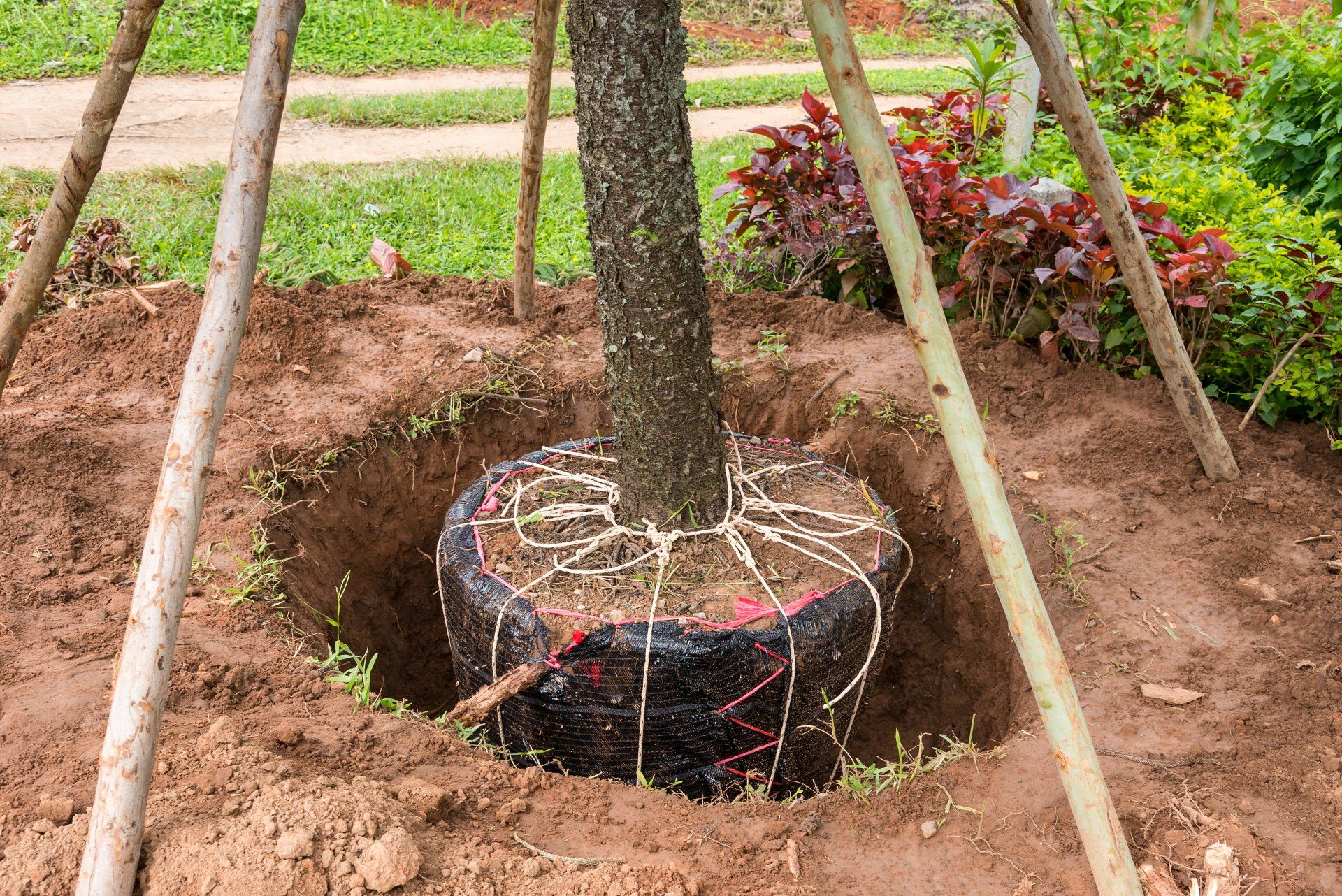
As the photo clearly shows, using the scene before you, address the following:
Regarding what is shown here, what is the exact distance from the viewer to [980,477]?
1.66 meters

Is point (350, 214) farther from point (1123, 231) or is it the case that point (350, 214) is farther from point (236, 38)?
point (236, 38)

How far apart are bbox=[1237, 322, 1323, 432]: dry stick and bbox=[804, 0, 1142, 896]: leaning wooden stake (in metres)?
1.95

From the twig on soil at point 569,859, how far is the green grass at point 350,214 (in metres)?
3.21

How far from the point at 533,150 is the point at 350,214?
2.23 meters

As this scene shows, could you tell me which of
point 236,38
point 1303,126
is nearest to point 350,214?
point 1303,126

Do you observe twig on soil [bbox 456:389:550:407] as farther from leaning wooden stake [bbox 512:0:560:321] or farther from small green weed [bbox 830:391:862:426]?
small green weed [bbox 830:391:862:426]

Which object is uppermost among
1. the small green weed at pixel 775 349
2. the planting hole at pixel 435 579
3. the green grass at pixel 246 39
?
the green grass at pixel 246 39

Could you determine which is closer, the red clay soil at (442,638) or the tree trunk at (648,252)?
the red clay soil at (442,638)

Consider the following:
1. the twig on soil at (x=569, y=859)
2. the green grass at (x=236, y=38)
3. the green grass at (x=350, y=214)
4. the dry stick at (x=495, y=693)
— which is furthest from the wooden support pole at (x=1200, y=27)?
the twig on soil at (x=569, y=859)

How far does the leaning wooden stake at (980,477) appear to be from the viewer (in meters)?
1.60

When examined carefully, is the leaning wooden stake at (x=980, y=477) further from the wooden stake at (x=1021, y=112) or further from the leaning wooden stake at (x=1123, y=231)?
the wooden stake at (x=1021, y=112)

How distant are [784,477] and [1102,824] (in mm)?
1396

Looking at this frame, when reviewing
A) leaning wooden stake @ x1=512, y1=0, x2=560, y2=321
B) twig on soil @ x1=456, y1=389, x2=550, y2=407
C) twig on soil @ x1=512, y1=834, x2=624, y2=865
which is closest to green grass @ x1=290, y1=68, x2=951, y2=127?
leaning wooden stake @ x1=512, y1=0, x2=560, y2=321

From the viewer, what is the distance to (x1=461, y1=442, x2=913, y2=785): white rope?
2.36 m
